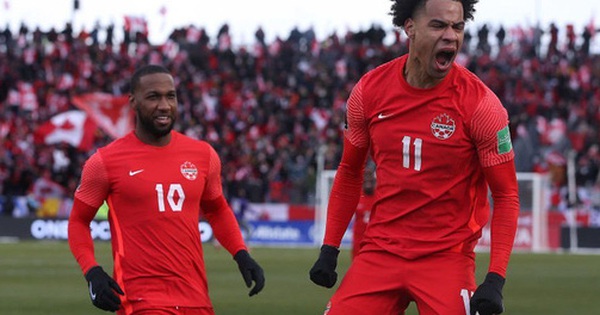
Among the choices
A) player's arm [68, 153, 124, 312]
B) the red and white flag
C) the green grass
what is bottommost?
the green grass

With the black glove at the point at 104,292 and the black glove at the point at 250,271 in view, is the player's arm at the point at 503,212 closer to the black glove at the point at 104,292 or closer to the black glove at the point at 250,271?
the black glove at the point at 250,271

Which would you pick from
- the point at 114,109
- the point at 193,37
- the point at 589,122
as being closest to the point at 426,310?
the point at 114,109

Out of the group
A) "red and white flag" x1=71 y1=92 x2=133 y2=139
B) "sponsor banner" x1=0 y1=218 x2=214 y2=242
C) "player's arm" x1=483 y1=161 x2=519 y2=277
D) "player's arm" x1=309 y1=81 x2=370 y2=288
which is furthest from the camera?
"sponsor banner" x1=0 y1=218 x2=214 y2=242

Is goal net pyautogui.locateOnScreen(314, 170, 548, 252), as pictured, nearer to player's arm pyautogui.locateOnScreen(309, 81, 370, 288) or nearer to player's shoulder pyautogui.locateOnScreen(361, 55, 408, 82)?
player's arm pyautogui.locateOnScreen(309, 81, 370, 288)

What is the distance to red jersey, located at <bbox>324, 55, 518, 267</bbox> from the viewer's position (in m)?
5.86

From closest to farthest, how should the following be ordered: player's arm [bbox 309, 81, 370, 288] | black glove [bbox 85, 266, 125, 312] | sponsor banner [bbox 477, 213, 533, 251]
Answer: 1. player's arm [bbox 309, 81, 370, 288]
2. black glove [bbox 85, 266, 125, 312]
3. sponsor banner [bbox 477, 213, 533, 251]

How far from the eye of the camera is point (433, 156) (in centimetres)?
591

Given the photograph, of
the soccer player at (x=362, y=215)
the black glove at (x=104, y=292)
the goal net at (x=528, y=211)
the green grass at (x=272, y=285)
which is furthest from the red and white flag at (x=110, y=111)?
the black glove at (x=104, y=292)

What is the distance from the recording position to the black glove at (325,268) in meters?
6.29

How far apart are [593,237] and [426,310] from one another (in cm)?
2842

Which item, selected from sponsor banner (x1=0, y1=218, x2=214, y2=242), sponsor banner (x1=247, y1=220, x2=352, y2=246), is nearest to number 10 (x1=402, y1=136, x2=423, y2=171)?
sponsor banner (x1=0, y1=218, x2=214, y2=242)

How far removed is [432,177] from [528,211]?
2820 centimetres

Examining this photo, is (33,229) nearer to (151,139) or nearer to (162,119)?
(151,139)

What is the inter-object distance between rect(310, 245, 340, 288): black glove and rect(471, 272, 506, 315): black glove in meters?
0.87
